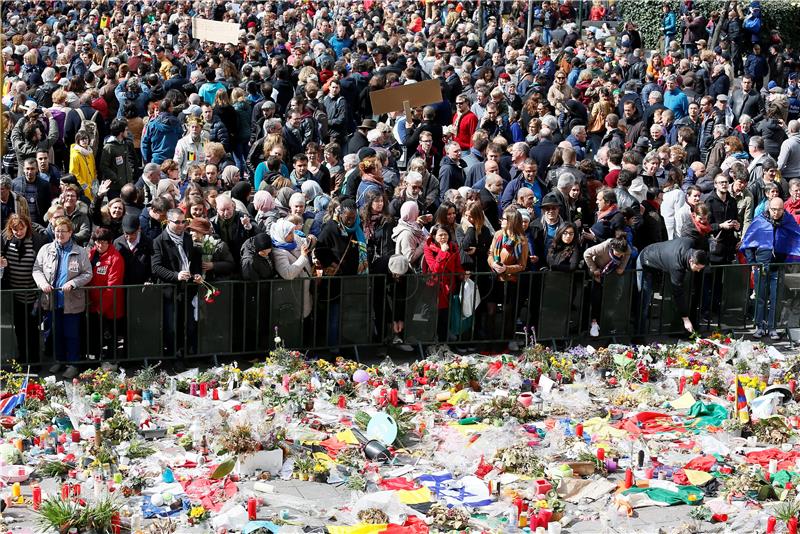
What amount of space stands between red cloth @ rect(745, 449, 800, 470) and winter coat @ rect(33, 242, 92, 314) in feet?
19.0

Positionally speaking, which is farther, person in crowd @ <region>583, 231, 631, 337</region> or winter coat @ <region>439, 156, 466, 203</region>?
winter coat @ <region>439, 156, 466, 203</region>

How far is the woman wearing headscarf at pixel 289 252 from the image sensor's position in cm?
1189

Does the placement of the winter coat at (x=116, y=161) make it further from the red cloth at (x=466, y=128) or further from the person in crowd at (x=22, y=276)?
the red cloth at (x=466, y=128)

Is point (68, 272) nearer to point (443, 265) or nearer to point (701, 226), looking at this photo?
point (443, 265)

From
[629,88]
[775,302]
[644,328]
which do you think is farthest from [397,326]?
[629,88]

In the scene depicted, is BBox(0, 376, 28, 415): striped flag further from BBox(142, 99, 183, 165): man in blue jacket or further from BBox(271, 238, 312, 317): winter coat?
BBox(142, 99, 183, 165): man in blue jacket

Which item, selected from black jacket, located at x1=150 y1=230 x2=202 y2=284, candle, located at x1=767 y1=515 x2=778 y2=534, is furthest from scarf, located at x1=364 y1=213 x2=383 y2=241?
candle, located at x1=767 y1=515 x2=778 y2=534

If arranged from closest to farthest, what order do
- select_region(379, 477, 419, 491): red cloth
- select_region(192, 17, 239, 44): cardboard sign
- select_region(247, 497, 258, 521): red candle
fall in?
1. select_region(247, 497, 258, 521): red candle
2. select_region(379, 477, 419, 491): red cloth
3. select_region(192, 17, 239, 44): cardboard sign

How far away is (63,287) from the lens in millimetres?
11148

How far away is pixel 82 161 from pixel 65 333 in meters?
4.01

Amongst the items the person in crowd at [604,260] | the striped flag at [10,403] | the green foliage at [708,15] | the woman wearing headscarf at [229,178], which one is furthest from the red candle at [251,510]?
the green foliage at [708,15]

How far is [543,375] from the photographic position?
11.8 metres

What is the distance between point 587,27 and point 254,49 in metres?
10.4

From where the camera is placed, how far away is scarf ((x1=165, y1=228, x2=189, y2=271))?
1149 cm
